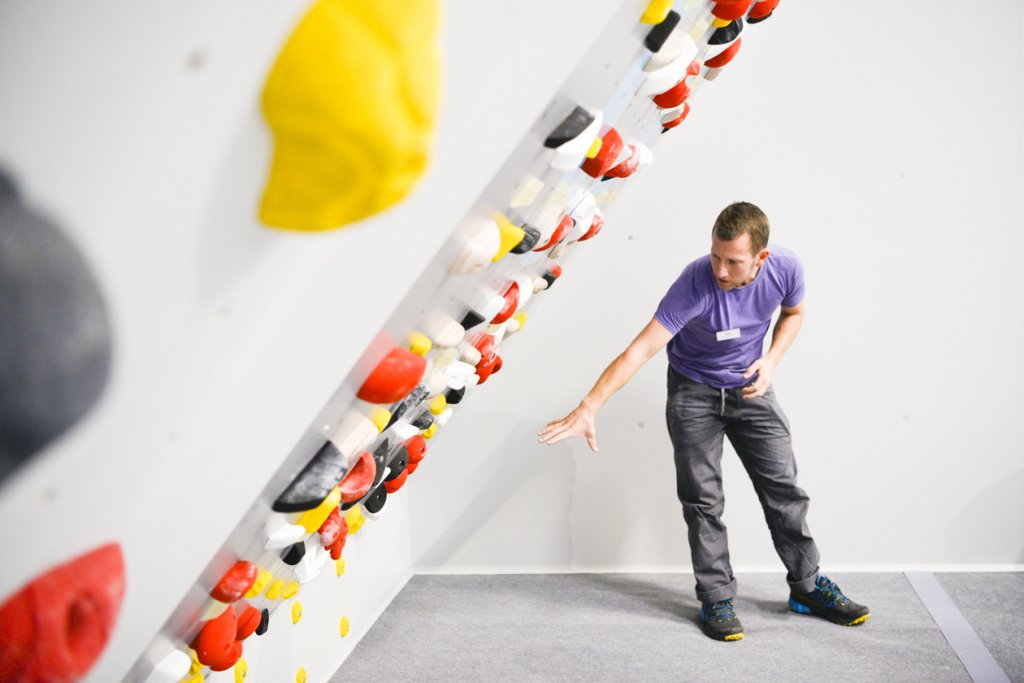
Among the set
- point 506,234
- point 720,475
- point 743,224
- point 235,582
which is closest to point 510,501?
point 720,475

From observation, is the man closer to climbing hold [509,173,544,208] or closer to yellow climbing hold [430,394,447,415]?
yellow climbing hold [430,394,447,415]

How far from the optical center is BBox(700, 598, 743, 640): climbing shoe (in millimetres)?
2352

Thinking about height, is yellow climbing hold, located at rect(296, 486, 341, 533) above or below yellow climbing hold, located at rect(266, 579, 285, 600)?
above

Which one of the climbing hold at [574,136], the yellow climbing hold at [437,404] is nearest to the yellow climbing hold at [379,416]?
the climbing hold at [574,136]

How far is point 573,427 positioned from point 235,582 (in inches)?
44.0

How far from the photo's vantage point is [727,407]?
236cm

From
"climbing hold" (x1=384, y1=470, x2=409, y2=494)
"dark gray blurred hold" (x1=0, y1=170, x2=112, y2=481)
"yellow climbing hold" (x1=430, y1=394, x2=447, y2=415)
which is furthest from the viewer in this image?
"climbing hold" (x1=384, y1=470, x2=409, y2=494)

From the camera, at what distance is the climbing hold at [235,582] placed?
1016 mm

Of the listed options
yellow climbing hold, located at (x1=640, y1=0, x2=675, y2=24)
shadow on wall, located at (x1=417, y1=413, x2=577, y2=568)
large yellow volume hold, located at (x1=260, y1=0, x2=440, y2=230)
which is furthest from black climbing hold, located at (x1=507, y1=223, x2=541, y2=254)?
shadow on wall, located at (x1=417, y1=413, x2=577, y2=568)

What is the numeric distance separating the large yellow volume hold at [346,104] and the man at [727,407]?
165cm

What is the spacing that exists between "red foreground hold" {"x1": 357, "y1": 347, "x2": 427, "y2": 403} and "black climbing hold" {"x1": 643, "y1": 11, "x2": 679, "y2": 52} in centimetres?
41

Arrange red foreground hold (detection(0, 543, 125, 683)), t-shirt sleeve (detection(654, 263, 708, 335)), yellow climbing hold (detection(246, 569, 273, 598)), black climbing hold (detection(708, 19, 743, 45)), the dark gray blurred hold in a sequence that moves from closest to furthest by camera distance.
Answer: the dark gray blurred hold < red foreground hold (detection(0, 543, 125, 683)) < yellow climbing hold (detection(246, 569, 273, 598)) < black climbing hold (detection(708, 19, 743, 45)) < t-shirt sleeve (detection(654, 263, 708, 335))

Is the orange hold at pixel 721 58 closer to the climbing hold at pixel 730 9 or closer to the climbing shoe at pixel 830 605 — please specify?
the climbing hold at pixel 730 9

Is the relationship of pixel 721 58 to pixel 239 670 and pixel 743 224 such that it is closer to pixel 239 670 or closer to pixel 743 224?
pixel 743 224
